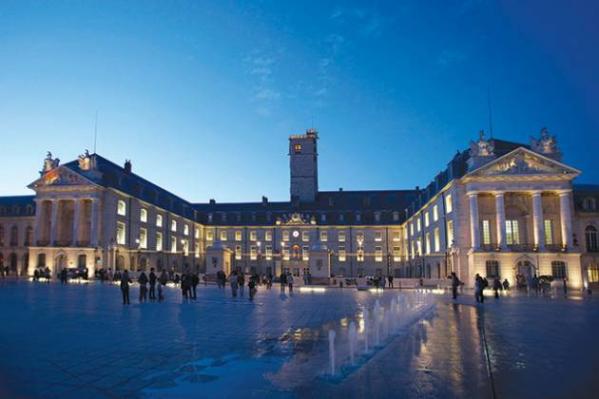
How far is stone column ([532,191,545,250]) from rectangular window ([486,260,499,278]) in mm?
5103

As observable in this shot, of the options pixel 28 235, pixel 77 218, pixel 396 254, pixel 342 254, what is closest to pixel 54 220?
pixel 77 218

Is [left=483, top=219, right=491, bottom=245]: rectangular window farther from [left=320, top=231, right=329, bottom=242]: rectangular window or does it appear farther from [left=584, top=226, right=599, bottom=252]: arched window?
[left=320, top=231, right=329, bottom=242]: rectangular window

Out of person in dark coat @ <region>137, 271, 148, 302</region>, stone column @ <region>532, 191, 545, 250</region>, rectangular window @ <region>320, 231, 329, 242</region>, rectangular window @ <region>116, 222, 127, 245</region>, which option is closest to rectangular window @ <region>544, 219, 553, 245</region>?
stone column @ <region>532, 191, 545, 250</region>

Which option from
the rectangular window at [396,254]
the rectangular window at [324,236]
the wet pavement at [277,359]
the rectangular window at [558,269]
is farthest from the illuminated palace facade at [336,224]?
the wet pavement at [277,359]

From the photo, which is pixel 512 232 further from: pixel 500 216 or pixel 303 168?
pixel 303 168

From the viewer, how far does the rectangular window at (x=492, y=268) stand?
4709 cm

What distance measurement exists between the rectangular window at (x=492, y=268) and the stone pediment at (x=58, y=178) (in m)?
54.1

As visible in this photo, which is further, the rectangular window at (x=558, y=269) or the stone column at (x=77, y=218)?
the stone column at (x=77, y=218)

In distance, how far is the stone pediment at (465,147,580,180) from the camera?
4809 centimetres

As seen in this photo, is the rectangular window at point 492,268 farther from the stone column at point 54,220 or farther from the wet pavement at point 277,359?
the stone column at point 54,220

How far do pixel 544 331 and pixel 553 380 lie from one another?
6.63 meters

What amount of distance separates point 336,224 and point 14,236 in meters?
58.9

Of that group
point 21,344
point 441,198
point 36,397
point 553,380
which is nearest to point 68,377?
point 36,397

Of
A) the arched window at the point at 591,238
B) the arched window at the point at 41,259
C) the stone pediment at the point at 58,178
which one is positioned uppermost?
the stone pediment at the point at 58,178
